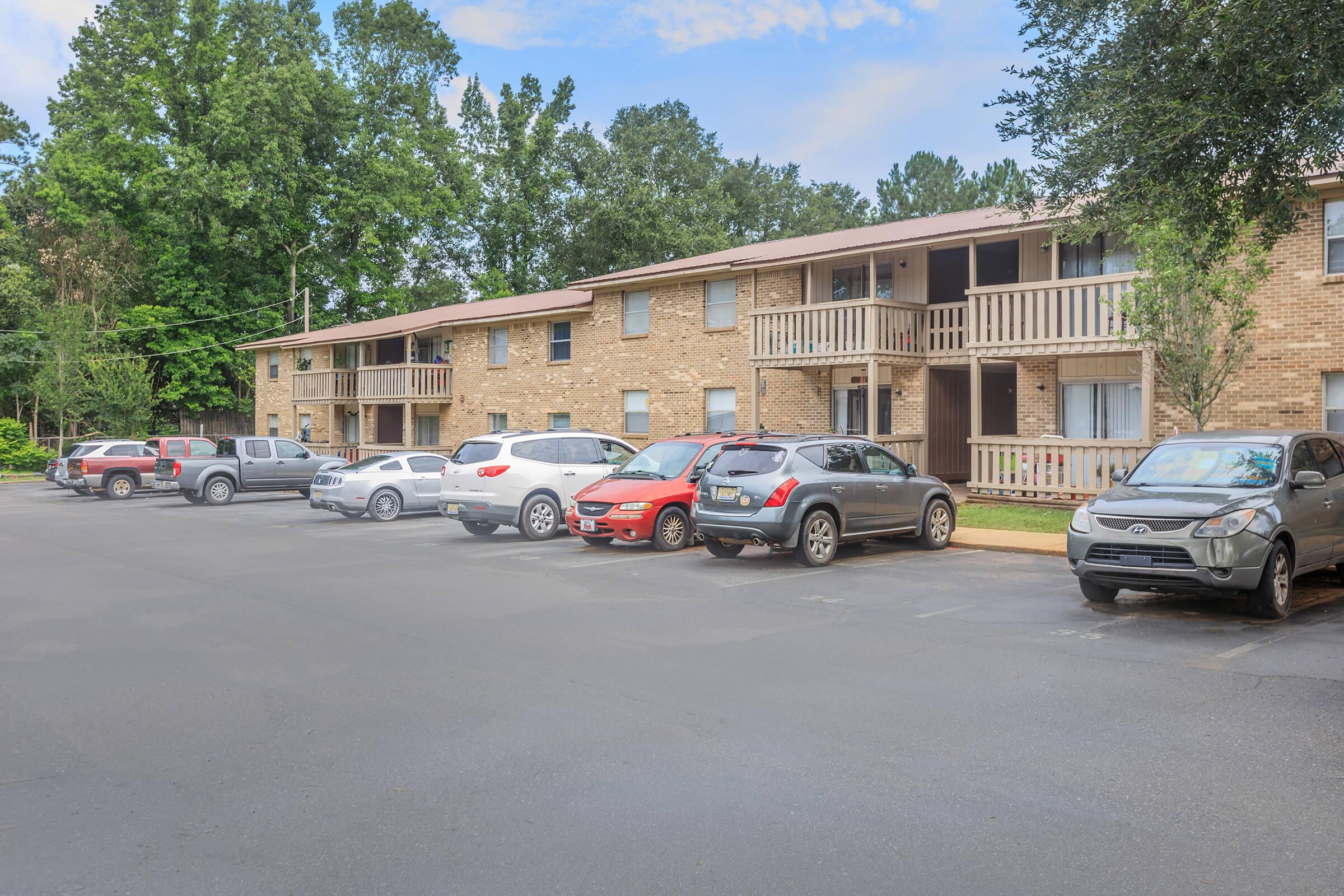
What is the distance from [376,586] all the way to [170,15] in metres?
52.2

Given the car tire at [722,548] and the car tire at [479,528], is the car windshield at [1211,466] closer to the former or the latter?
the car tire at [722,548]

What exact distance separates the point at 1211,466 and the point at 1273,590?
66.1 inches

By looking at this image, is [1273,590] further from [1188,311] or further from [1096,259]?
[1096,259]

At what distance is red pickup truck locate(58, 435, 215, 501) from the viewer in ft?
91.9

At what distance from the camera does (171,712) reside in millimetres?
6449

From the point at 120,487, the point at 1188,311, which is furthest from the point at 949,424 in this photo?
the point at 120,487

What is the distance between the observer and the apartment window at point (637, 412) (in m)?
29.0

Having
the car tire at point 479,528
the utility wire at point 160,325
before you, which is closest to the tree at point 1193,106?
the car tire at point 479,528

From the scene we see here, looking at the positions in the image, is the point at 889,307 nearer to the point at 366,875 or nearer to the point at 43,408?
the point at 366,875

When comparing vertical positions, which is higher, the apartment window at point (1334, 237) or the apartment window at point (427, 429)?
the apartment window at point (1334, 237)

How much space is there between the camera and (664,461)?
15.6 metres

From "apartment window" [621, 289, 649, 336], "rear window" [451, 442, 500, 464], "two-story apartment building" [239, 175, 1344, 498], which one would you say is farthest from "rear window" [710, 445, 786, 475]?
"apartment window" [621, 289, 649, 336]

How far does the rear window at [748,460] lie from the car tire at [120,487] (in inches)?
842

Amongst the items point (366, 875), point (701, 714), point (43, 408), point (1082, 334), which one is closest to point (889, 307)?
point (1082, 334)
